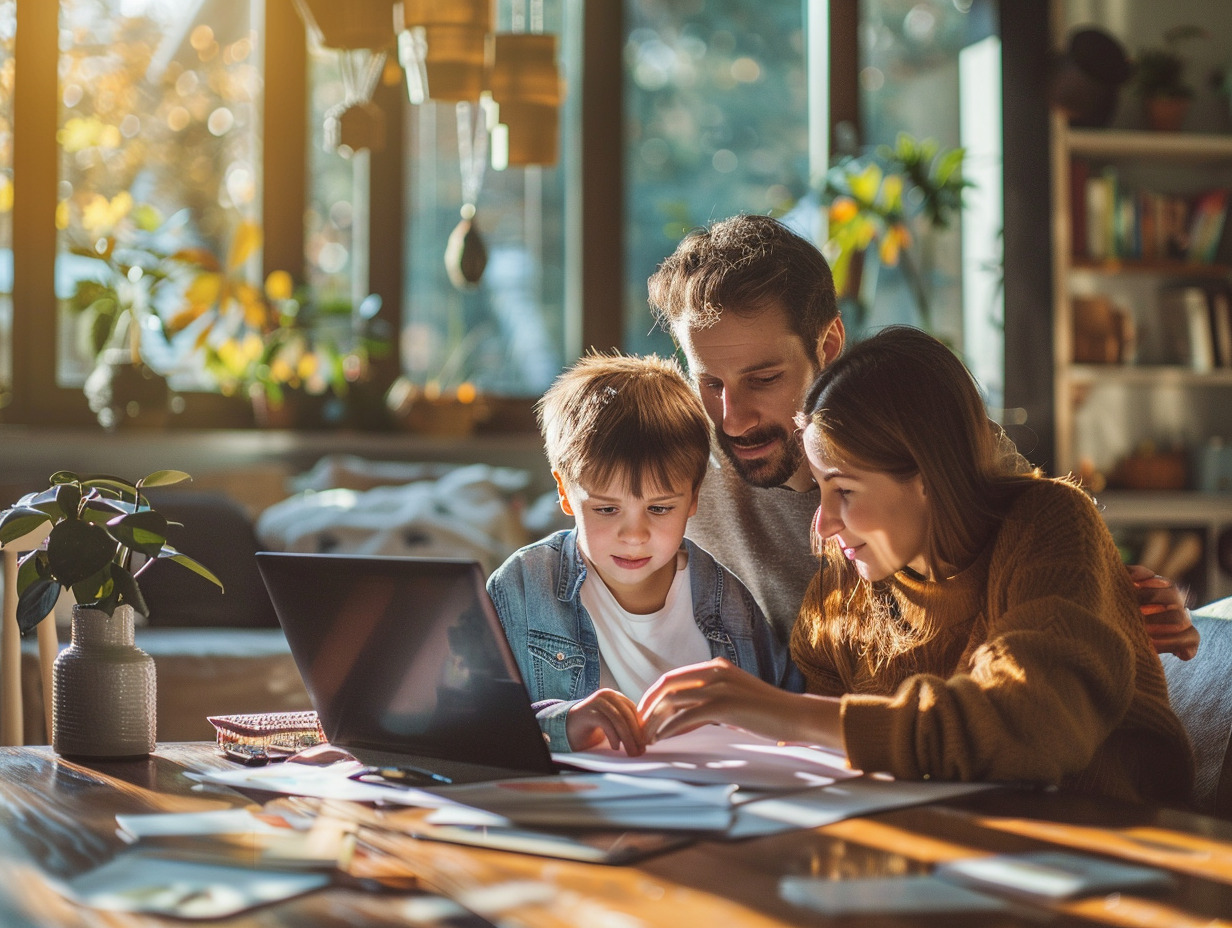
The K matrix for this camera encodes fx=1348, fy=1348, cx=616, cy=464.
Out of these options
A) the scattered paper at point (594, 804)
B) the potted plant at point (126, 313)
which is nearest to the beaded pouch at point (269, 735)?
the scattered paper at point (594, 804)

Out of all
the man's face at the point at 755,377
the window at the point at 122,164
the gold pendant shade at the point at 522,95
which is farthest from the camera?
the window at the point at 122,164

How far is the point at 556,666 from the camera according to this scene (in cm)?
143

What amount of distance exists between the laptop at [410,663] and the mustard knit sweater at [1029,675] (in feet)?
0.91

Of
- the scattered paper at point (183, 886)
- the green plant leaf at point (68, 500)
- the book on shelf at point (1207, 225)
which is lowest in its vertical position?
the scattered paper at point (183, 886)

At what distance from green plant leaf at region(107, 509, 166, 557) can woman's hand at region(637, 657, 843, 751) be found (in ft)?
1.55

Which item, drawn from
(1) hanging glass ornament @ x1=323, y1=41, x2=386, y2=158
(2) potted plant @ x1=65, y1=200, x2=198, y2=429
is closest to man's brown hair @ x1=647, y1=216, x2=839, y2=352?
(1) hanging glass ornament @ x1=323, y1=41, x2=386, y2=158

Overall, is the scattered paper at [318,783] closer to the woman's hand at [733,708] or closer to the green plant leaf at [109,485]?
the woman's hand at [733,708]

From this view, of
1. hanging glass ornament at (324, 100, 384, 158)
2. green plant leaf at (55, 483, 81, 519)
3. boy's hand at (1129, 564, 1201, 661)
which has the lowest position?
boy's hand at (1129, 564, 1201, 661)

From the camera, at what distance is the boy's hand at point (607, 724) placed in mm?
1153

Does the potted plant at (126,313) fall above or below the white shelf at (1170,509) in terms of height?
above

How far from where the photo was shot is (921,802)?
98cm

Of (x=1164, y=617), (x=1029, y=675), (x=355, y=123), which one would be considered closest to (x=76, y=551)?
(x=1029, y=675)

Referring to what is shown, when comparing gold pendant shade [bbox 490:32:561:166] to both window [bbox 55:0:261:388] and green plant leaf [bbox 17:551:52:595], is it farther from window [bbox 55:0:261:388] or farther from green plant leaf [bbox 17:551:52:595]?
window [bbox 55:0:261:388]

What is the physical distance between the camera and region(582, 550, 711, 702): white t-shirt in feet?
4.94
